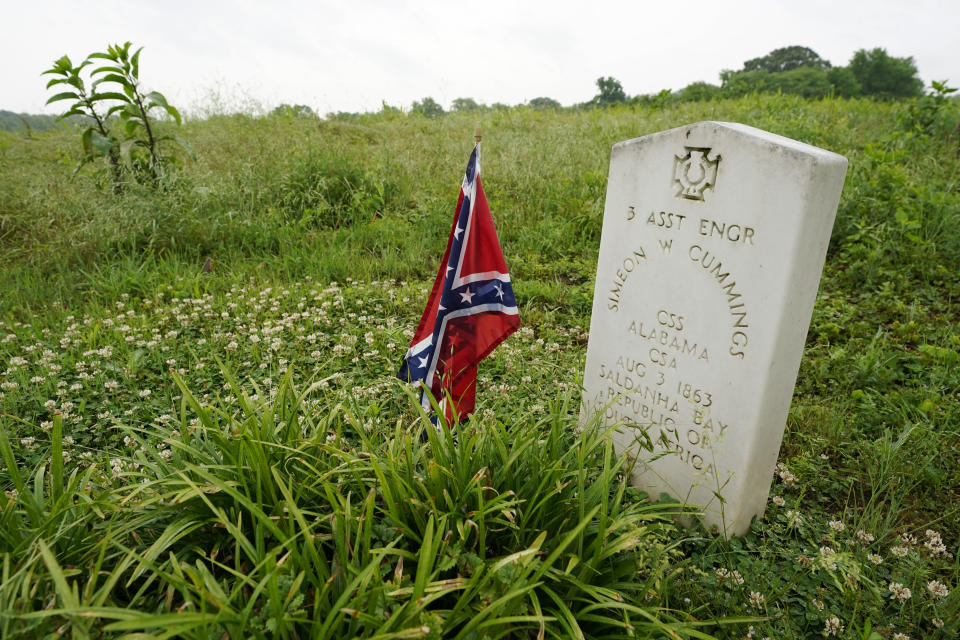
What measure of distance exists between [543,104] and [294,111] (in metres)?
5.10

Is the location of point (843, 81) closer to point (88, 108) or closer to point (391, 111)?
point (391, 111)

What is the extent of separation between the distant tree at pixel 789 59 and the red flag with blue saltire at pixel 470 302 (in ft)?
157

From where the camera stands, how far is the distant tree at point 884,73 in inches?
1207

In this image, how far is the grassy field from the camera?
5.40 feet

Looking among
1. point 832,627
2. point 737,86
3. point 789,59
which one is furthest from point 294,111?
point 789,59

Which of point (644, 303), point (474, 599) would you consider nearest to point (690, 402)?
point (644, 303)

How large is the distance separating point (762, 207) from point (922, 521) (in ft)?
5.35

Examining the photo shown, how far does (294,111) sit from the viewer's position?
960 centimetres

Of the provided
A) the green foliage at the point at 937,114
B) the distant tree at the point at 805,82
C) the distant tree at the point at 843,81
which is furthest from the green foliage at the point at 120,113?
the distant tree at the point at 843,81

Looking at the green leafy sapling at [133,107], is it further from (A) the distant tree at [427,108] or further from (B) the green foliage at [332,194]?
(A) the distant tree at [427,108]

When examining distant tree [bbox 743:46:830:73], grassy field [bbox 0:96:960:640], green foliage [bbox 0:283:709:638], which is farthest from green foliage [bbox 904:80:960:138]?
distant tree [bbox 743:46:830:73]

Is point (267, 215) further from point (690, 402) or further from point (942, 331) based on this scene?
point (942, 331)

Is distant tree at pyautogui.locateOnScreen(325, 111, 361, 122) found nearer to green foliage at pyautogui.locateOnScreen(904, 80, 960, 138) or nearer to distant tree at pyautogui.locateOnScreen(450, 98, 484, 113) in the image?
distant tree at pyautogui.locateOnScreen(450, 98, 484, 113)

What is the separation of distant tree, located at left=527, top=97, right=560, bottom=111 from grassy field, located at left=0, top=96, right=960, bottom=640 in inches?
172
